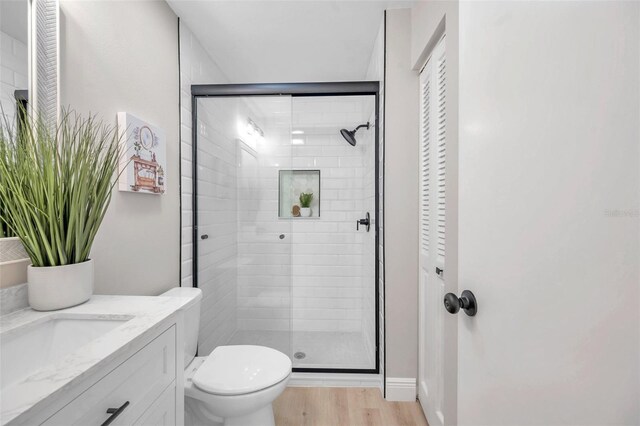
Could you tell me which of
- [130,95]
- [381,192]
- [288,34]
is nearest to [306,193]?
[381,192]

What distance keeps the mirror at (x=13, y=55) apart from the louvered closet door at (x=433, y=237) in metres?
1.56

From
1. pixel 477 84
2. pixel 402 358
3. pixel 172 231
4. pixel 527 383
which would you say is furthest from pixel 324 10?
pixel 402 358

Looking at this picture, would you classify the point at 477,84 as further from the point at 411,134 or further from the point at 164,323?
the point at 164,323

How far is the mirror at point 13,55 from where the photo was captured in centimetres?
85

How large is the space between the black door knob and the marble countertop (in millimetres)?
831

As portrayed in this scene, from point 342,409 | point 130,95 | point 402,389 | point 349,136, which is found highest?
point 349,136

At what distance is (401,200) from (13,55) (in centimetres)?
174

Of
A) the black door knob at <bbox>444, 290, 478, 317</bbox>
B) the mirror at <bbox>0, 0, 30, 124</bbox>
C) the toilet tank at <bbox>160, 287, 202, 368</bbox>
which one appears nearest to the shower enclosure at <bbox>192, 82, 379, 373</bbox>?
the toilet tank at <bbox>160, 287, 202, 368</bbox>

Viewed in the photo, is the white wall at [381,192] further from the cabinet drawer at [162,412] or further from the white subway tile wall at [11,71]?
the white subway tile wall at [11,71]

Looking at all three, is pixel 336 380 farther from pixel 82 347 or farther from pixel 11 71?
pixel 11 71

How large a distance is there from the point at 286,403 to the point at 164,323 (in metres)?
1.26

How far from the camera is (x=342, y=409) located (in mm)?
1684

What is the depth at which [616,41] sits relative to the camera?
1.28 feet

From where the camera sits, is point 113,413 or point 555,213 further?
point 113,413
